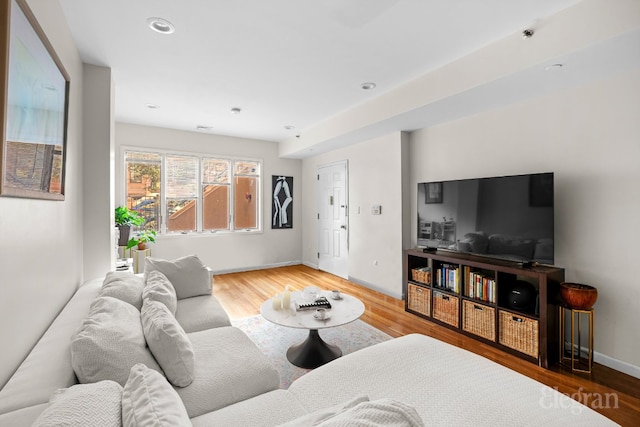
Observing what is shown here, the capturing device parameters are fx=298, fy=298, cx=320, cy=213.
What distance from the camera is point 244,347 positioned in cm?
173

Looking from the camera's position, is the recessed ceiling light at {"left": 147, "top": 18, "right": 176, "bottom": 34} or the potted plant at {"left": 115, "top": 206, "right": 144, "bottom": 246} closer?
the recessed ceiling light at {"left": 147, "top": 18, "right": 176, "bottom": 34}

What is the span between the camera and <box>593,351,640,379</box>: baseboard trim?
223 centimetres

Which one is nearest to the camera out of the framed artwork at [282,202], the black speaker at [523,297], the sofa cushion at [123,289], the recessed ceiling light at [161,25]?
the sofa cushion at [123,289]

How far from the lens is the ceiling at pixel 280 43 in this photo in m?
1.96

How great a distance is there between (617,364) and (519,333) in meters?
0.66

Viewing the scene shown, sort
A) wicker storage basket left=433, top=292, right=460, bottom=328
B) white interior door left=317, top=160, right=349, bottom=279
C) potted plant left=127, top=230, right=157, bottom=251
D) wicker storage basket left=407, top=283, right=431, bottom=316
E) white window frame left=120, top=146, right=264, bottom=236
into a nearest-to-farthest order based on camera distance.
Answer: wicker storage basket left=433, top=292, right=460, bottom=328
wicker storage basket left=407, top=283, right=431, bottom=316
potted plant left=127, top=230, right=157, bottom=251
white window frame left=120, top=146, right=264, bottom=236
white interior door left=317, top=160, right=349, bottom=279

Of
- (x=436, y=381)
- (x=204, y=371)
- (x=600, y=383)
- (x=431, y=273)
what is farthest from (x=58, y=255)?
(x=600, y=383)

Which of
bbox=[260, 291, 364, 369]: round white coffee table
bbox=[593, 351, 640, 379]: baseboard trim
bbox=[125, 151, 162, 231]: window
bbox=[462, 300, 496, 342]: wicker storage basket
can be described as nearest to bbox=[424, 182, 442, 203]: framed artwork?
bbox=[462, 300, 496, 342]: wicker storage basket

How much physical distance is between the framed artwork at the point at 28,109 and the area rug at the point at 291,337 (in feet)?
6.40

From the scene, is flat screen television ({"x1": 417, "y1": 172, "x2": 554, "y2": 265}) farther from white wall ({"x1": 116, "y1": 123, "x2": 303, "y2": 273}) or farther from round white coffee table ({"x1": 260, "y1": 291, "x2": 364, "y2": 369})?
white wall ({"x1": 116, "y1": 123, "x2": 303, "y2": 273})

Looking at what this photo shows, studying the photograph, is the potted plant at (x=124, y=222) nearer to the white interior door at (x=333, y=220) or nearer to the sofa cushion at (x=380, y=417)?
the white interior door at (x=333, y=220)

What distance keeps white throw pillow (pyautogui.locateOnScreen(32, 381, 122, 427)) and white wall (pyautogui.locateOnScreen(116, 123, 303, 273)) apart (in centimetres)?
439

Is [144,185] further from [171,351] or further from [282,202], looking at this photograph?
[171,351]

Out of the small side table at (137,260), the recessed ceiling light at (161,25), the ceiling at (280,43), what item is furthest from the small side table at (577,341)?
the small side table at (137,260)
